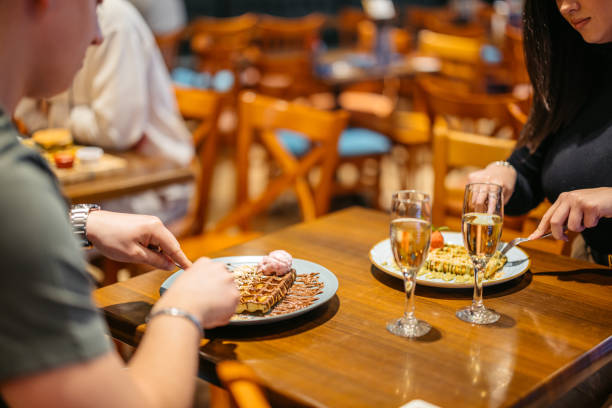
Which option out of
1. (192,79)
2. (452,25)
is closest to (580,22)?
(192,79)

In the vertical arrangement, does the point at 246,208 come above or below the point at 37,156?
below

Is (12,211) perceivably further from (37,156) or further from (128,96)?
(128,96)

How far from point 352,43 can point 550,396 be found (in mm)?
7741

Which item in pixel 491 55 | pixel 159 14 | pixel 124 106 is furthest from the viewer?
pixel 491 55

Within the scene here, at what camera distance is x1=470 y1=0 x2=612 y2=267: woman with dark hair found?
165 centimetres

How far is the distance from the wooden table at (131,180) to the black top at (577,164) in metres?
1.07

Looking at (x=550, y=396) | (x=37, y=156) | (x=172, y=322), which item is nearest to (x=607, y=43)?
(x=550, y=396)

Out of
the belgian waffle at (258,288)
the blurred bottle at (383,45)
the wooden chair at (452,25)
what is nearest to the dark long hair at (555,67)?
the belgian waffle at (258,288)

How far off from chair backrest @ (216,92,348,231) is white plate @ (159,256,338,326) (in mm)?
954

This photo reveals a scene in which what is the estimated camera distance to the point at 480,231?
119 centimetres

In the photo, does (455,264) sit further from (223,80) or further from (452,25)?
(452,25)

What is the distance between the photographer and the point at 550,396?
1.04m

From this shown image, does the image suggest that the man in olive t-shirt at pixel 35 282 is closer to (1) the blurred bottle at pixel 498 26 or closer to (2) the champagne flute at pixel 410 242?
(2) the champagne flute at pixel 410 242

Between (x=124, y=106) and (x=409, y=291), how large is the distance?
A: 5.37 feet
